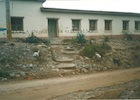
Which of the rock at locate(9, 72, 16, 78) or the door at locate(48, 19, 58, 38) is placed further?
the door at locate(48, 19, 58, 38)

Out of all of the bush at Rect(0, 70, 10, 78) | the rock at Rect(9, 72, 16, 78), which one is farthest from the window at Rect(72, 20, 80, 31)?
the bush at Rect(0, 70, 10, 78)

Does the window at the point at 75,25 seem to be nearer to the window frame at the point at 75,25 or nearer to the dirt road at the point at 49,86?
the window frame at the point at 75,25

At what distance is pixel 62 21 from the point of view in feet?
73.6

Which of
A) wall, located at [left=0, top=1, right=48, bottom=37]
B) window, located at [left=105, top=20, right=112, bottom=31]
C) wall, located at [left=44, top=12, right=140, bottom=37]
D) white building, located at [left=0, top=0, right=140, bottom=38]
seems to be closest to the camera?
wall, located at [left=0, top=1, right=48, bottom=37]

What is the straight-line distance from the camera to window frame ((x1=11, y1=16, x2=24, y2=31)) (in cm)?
2052

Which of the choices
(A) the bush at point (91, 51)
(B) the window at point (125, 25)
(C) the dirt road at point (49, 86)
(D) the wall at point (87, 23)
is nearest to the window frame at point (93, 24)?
(D) the wall at point (87, 23)

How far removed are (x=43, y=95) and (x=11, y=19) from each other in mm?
13750

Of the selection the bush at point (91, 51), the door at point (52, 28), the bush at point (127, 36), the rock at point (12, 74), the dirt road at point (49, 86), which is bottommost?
the dirt road at point (49, 86)

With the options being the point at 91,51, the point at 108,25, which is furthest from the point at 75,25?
the point at 91,51

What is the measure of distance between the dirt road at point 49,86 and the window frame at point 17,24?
10613mm

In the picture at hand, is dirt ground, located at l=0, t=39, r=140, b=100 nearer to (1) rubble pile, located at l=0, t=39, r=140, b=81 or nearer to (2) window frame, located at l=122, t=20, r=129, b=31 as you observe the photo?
(1) rubble pile, located at l=0, t=39, r=140, b=81

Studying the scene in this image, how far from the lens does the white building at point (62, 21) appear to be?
20.5 m

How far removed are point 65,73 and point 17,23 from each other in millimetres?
10047

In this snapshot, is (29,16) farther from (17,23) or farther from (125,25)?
(125,25)
